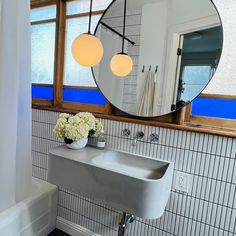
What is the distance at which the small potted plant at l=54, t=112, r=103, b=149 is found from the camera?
137 centimetres

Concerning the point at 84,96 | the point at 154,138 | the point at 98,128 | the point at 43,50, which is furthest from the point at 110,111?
the point at 43,50

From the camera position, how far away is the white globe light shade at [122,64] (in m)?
1.52

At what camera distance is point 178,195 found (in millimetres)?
1404

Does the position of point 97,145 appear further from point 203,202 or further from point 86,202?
point 203,202

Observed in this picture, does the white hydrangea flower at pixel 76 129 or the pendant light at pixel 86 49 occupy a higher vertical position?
the pendant light at pixel 86 49

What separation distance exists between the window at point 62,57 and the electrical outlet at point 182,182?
763 millimetres

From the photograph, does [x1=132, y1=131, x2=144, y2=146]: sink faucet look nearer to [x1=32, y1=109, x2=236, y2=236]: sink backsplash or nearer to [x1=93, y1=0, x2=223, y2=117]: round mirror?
[x1=32, y1=109, x2=236, y2=236]: sink backsplash

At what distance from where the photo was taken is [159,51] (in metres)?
1.42

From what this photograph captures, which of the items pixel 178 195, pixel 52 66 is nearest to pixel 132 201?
pixel 178 195

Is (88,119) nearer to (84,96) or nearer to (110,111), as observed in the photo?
(110,111)

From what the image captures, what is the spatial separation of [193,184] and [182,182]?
7 centimetres

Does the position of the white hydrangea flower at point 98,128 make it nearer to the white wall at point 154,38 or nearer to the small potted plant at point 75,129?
the small potted plant at point 75,129

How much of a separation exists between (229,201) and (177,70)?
0.90 m

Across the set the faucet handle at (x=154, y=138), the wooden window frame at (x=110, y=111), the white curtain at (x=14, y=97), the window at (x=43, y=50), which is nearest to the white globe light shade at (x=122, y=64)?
the wooden window frame at (x=110, y=111)
